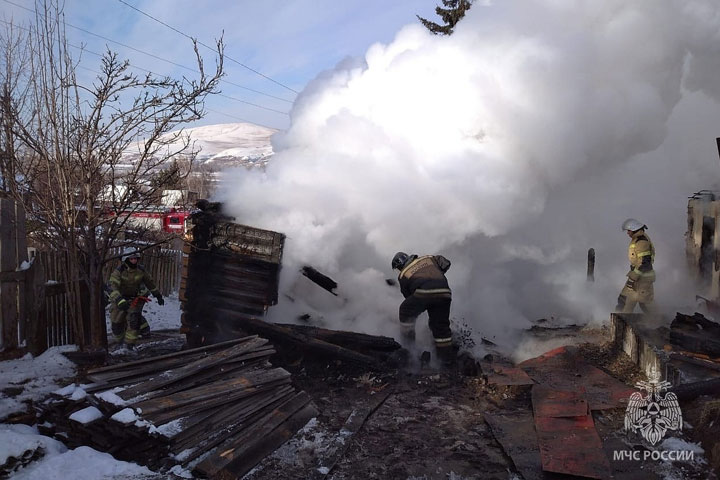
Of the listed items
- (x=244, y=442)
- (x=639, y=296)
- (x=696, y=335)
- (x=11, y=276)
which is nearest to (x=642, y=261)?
(x=639, y=296)

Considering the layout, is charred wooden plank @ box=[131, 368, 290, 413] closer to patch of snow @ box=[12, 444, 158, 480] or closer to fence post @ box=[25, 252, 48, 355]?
patch of snow @ box=[12, 444, 158, 480]

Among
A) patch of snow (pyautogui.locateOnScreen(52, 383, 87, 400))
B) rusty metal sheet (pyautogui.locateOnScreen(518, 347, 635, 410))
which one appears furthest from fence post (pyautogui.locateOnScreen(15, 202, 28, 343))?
rusty metal sheet (pyautogui.locateOnScreen(518, 347, 635, 410))

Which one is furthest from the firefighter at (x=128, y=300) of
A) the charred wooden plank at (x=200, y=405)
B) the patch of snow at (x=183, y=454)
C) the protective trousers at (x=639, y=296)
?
the protective trousers at (x=639, y=296)

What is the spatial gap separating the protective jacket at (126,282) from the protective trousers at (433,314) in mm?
4106

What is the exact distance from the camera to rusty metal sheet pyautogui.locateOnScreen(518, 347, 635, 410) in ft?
17.4

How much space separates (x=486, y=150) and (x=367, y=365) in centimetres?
393

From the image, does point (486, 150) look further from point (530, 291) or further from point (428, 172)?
point (530, 291)

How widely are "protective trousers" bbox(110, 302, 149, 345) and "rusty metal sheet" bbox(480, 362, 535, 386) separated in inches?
196

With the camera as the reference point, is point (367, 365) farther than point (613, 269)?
No

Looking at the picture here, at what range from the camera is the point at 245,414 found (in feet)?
15.0

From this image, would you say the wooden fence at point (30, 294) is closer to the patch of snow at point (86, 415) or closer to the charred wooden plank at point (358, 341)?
the patch of snow at point (86, 415)

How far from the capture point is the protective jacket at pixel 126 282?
772cm

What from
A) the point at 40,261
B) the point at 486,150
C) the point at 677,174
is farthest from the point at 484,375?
the point at 677,174

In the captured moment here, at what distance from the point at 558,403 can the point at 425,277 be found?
228 cm
